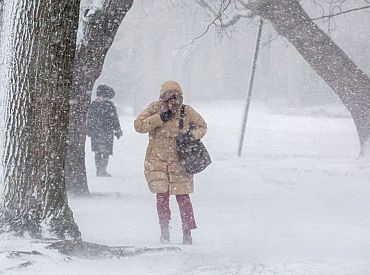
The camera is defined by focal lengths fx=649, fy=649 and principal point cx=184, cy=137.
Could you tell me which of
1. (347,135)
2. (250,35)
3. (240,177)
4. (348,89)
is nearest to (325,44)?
(348,89)

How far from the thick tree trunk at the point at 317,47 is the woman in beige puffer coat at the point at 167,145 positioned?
589cm

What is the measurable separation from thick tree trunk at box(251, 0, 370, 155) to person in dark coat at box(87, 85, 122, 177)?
3348 millimetres

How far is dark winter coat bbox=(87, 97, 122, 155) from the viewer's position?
40.2 ft

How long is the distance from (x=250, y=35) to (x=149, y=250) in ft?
145

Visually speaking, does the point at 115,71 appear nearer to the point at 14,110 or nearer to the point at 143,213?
the point at 143,213

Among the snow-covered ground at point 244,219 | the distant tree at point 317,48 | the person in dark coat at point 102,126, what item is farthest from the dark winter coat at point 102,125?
the distant tree at point 317,48

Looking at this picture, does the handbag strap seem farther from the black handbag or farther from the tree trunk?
the tree trunk

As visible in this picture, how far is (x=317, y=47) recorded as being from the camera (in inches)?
470

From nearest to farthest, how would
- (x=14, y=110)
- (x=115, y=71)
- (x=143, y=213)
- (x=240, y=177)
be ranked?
(x=14, y=110), (x=143, y=213), (x=240, y=177), (x=115, y=71)

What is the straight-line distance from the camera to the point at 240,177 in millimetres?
12758

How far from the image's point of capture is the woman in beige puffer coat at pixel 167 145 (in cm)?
645

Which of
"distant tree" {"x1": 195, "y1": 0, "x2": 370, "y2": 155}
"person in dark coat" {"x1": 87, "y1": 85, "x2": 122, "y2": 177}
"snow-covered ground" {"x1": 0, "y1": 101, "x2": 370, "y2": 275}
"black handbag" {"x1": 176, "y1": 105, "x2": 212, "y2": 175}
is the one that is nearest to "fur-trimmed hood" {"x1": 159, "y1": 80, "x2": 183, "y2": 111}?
"black handbag" {"x1": 176, "y1": 105, "x2": 212, "y2": 175}

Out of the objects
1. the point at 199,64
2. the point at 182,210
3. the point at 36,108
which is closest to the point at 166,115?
the point at 182,210

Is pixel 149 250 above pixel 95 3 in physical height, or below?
below
